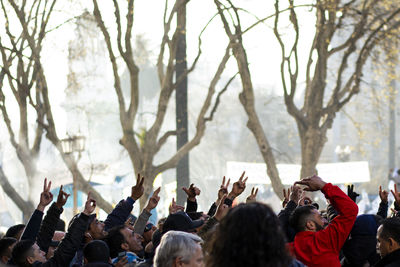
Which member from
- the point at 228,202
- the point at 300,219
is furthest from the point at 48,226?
the point at 300,219

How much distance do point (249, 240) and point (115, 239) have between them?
3.28 metres

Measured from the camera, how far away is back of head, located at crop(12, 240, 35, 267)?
6.45 metres

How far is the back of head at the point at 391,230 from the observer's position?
590 centimetres

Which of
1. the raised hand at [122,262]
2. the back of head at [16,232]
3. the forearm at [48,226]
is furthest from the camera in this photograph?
the back of head at [16,232]

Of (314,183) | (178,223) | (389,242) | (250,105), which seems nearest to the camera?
(314,183)

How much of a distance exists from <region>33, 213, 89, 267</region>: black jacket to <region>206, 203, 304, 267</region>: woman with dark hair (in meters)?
2.56

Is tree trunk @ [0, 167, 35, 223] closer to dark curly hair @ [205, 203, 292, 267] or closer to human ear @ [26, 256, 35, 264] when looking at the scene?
human ear @ [26, 256, 35, 264]

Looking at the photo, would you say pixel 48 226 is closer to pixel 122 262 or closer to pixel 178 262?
pixel 122 262

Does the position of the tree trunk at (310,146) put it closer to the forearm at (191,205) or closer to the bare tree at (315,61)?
the bare tree at (315,61)

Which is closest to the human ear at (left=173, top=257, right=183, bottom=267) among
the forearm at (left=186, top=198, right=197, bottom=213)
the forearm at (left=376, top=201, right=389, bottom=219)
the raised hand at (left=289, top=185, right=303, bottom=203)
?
the raised hand at (left=289, top=185, right=303, bottom=203)

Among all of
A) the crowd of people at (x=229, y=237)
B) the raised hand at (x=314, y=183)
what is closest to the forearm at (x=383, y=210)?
the crowd of people at (x=229, y=237)

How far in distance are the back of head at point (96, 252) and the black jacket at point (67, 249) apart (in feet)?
0.38

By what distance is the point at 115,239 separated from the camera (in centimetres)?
680

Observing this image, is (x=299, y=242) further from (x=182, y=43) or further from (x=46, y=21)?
(x=46, y=21)
